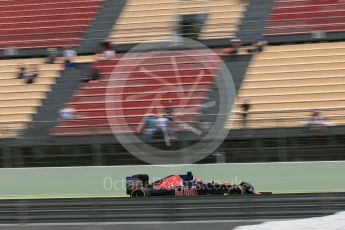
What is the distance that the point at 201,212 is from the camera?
8258 millimetres

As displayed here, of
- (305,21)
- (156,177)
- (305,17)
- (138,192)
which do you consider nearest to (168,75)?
(305,21)

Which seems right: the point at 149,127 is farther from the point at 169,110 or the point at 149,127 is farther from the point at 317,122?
the point at 317,122

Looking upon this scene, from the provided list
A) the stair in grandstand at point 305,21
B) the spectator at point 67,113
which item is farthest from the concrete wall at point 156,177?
the stair in grandstand at point 305,21

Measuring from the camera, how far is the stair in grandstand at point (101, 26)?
57.7ft

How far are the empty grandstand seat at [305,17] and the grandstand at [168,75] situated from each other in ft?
0.10

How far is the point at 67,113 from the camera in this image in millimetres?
14109

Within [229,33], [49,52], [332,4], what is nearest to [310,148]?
[229,33]

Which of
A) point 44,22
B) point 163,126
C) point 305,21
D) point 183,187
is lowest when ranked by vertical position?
point 183,187

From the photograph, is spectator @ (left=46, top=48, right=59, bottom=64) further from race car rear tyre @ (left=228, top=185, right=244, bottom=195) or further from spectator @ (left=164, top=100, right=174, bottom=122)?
race car rear tyre @ (left=228, top=185, right=244, bottom=195)

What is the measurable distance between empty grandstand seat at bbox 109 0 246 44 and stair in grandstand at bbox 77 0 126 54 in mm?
227

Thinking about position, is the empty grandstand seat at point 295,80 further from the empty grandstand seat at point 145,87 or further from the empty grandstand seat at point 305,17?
the empty grandstand seat at point 145,87

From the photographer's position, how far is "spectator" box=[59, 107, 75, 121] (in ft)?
44.3

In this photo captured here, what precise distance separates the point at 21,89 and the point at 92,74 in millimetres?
1997

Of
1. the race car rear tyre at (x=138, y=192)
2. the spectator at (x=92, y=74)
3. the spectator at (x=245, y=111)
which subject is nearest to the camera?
the race car rear tyre at (x=138, y=192)
